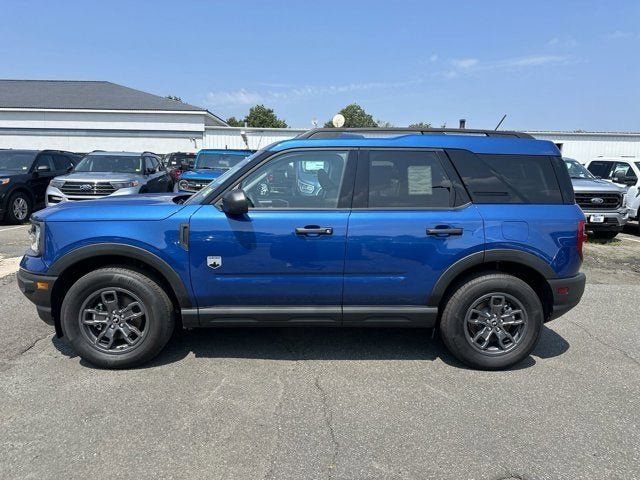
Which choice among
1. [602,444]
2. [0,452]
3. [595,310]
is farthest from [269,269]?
[595,310]

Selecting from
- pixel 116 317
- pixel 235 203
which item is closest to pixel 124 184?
pixel 116 317

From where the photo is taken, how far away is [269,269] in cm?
352

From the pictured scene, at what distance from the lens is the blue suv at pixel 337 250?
350 cm

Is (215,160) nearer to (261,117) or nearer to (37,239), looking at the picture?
(37,239)

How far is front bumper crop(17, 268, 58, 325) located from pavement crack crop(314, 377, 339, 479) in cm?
224

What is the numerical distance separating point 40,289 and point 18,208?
30.1 ft

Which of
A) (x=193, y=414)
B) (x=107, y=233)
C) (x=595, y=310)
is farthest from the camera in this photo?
(x=595, y=310)

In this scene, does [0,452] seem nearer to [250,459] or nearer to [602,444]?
[250,459]

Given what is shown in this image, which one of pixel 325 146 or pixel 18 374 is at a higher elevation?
pixel 325 146

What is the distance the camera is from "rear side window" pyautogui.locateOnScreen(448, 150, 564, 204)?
370cm

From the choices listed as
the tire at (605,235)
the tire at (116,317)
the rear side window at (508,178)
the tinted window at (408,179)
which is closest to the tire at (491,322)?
the rear side window at (508,178)

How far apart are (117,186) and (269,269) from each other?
7784mm

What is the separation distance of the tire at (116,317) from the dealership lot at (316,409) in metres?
0.16

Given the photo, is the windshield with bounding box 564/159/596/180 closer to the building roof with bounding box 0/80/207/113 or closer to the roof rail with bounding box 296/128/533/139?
the roof rail with bounding box 296/128/533/139
